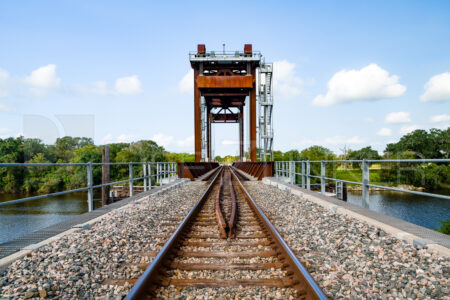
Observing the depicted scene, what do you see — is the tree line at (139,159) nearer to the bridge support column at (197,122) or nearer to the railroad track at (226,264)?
the bridge support column at (197,122)

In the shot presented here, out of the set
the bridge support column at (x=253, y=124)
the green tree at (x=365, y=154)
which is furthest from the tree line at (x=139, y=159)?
the bridge support column at (x=253, y=124)

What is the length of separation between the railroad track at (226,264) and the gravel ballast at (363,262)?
0.80ft

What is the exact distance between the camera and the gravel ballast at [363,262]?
2.58 meters

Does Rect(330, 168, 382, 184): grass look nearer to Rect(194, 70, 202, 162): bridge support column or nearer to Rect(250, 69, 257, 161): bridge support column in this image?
Rect(250, 69, 257, 161): bridge support column

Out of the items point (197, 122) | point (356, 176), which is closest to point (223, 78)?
point (197, 122)

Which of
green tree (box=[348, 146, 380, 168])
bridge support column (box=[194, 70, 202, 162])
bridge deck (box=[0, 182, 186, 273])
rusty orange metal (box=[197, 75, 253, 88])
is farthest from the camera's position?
green tree (box=[348, 146, 380, 168])

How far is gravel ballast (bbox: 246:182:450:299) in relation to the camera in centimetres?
258

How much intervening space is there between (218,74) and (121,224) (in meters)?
22.6

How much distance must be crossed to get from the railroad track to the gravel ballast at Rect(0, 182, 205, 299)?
26 centimetres

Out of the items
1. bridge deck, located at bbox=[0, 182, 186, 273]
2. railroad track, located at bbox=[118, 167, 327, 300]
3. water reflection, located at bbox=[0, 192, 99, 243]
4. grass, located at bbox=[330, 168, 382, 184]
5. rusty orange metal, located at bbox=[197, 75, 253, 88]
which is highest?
rusty orange metal, located at bbox=[197, 75, 253, 88]

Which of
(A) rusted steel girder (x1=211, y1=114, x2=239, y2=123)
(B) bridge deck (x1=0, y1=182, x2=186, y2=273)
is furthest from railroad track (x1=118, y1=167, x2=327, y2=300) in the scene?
(A) rusted steel girder (x1=211, y1=114, x2=239, y2=123)

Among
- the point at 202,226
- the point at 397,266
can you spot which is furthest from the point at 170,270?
the point at 397,266

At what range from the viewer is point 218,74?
26.1 m

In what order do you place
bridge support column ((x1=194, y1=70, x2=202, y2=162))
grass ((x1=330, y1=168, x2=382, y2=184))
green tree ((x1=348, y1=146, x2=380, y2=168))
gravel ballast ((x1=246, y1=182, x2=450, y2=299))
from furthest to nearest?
green tree ((x1=348, y1=146, x2=380, y2=168))
grass ((x1=330, y1=168, x2=382, y2=184))
bridge support column ((x1=194, y1=70, x2=202, y2=162))
gravel ballast ((x1=246, y1=182, x2=450, y2=299))
